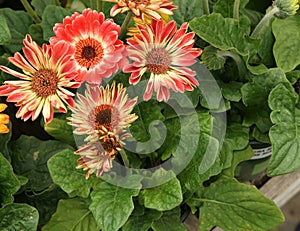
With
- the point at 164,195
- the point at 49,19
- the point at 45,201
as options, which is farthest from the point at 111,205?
the point at 49,19

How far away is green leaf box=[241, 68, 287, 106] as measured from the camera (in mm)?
797

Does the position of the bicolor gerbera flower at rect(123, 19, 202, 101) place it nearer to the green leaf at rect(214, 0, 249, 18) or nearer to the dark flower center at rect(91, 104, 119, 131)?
the dark flower center at rect(91, 104, 119, 131)

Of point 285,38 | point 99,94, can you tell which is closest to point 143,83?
point 99,94

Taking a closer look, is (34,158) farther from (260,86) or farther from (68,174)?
(260,86)

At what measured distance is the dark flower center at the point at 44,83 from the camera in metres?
0.62

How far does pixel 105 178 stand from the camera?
2.55 feet

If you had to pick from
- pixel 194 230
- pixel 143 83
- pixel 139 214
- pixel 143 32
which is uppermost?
pixel 143 32

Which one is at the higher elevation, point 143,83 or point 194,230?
point 143,83

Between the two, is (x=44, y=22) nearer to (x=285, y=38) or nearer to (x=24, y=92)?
(x=24, y=92)

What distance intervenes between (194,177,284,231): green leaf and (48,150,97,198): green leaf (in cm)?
18

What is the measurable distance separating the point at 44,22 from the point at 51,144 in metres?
0.18

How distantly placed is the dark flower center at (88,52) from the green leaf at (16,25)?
0.23 meters

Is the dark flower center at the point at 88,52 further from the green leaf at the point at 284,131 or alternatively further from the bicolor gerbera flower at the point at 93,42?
the green leaf at the point at 284,131

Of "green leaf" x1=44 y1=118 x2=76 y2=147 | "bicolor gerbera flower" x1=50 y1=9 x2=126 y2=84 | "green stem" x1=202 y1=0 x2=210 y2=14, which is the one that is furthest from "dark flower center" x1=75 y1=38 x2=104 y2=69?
"green stem" x1=202 y1=0 x2=210 y2=14
